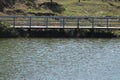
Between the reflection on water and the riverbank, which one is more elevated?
the riverbank

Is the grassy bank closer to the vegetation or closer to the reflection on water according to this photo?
the vegetation

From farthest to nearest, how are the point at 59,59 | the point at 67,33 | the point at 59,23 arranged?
the point at 59,23 → the point at 67,33 → the point at 59,59

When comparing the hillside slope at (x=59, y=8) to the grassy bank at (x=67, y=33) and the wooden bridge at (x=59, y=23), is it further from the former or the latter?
the grassy bank at (x=67, y=33)

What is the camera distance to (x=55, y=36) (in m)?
54.8

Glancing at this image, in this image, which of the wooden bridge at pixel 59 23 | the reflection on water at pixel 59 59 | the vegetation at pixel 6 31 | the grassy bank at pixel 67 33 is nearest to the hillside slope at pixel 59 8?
the wooden bridge at pixel 59 23

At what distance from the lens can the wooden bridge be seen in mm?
55781

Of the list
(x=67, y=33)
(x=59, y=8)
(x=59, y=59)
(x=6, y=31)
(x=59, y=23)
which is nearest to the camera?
(x=59, y=59)

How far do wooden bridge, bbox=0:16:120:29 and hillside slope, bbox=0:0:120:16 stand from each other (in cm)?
379

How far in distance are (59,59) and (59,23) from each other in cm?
1999

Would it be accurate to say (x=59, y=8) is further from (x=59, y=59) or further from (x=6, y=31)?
(x=59, y=59)

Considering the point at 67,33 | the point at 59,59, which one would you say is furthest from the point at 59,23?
the point at 59,59

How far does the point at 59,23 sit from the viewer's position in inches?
2298

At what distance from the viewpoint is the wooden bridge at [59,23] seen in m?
55.8

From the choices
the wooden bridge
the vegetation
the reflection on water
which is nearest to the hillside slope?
the wooden bridge
